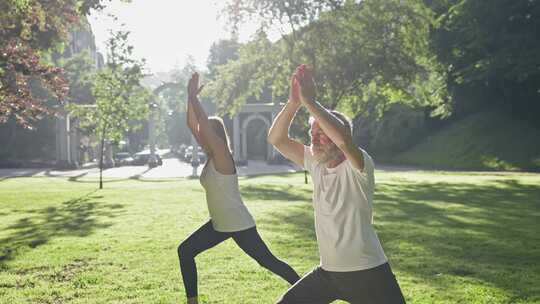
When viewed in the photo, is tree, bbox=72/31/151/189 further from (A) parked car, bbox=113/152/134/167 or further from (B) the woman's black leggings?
(A) parked car, bbox=113/152/134/167

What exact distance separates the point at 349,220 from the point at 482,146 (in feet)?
133

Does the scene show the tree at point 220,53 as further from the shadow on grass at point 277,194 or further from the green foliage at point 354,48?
the shadow on grass at point 277,194

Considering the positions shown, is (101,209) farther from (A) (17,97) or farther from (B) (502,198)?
(B) (502,198)

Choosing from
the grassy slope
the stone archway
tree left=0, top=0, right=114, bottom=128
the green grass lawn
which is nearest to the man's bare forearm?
the green grass lawn

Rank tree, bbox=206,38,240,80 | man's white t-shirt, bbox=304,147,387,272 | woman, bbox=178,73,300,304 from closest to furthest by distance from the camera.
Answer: man's white t-shirt, bbox=304,147,387,272
woman, bbox=178,73,300,304
tree, bbox=206,38,240,80

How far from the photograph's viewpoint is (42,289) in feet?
22.3

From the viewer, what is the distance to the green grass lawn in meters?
6.52

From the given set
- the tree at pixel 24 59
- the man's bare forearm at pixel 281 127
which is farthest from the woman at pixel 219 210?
the tree at pixel 24 59

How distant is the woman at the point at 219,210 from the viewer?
4.89 metres

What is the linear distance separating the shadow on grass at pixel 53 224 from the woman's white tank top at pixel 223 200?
188 inches

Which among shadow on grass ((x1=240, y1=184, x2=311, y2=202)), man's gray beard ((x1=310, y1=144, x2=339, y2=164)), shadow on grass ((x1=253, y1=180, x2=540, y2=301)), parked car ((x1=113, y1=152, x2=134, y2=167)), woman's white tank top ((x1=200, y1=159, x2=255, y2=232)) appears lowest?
shadow on grass ((x1=240, y1=184, x2=311, y2=202))

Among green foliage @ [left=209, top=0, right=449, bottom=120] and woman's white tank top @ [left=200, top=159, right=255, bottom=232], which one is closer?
woman's white tank top @ [left=200, top=159, right=255, bottom=232]

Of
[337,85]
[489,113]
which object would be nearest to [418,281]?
[337,85]

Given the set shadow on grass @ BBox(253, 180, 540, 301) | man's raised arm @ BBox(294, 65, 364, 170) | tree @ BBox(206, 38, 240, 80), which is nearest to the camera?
man's raised arm @ BBox(294, 65, 364, 170)
